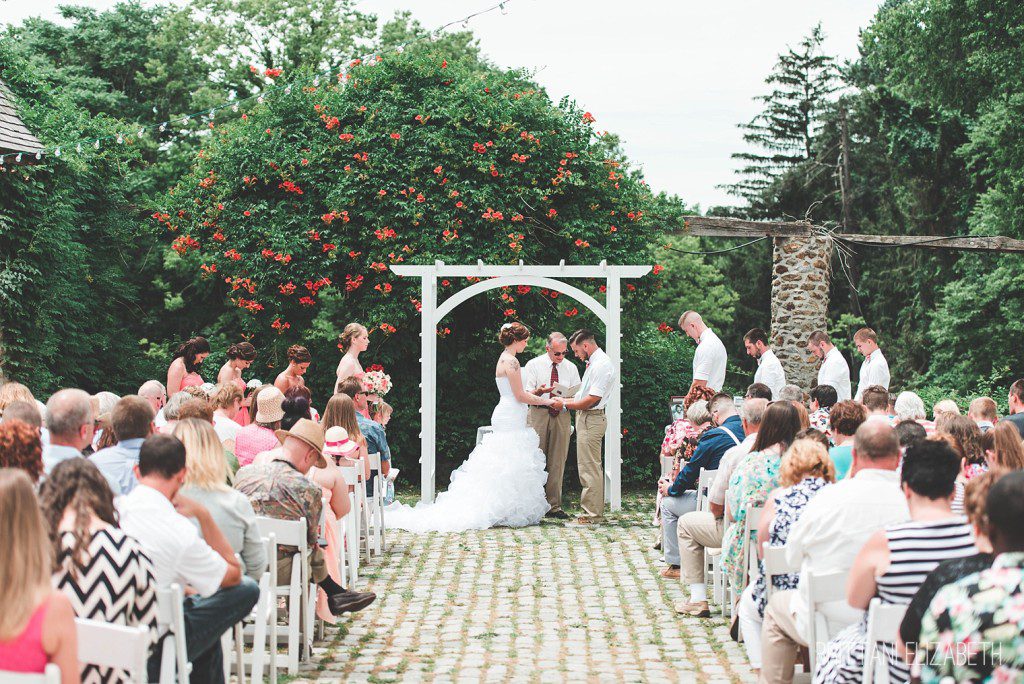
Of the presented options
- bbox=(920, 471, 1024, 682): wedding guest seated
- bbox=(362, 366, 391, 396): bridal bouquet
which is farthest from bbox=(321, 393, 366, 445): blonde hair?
bbox=(920, 471, 1024, 682): wedding guest seated

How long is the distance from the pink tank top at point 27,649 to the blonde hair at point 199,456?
2024 millimetres

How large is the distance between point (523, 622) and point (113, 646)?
157 inches

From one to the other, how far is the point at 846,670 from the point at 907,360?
25334mm

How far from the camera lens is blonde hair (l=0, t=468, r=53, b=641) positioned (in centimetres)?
315

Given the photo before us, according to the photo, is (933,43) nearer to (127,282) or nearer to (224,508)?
(127,282)

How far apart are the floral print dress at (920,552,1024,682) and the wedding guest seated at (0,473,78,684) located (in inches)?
101

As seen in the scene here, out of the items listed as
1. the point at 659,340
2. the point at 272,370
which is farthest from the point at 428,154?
the point at 659,340

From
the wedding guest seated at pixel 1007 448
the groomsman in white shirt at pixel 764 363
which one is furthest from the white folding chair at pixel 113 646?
the groomsman in white shirt at pixel 764 363

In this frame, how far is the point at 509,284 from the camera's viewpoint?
1260 centimetres

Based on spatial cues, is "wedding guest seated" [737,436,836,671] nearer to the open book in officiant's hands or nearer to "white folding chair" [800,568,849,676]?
"white folding chair" [800,568,849,676]

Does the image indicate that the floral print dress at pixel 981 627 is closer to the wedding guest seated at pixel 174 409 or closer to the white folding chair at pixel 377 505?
the wedding guest seated at pixel 174 409

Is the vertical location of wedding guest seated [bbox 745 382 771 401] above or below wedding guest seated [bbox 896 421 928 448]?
above

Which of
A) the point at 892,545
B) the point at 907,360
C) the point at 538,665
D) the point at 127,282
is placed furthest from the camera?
the point at 907,360

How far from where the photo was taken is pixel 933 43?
20625 millimetres
